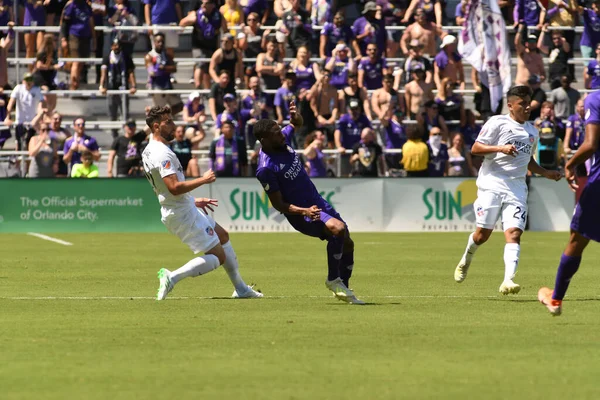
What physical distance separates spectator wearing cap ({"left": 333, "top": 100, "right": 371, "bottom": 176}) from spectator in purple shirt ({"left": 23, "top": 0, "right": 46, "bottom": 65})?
822cm

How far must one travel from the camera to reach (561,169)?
1086 inches

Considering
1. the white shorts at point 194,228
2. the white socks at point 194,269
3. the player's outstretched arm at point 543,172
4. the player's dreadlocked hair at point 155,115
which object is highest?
the player's dreadlocked hair at point 155,115

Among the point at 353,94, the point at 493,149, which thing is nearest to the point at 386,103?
the point at 353,94

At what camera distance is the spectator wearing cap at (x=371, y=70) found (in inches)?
1141

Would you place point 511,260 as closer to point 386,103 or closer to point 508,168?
point 508,168

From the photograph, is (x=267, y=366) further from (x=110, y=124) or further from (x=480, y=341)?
(x=110, y=124)

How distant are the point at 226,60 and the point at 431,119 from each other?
4.78 m

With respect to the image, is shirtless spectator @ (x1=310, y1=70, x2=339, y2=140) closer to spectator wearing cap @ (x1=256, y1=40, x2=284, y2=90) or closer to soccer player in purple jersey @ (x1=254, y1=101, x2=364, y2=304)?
spectator wearing cap @ (x1=256, y1=40, x2=284, y2=90)

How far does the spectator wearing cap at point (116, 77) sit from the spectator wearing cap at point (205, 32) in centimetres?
153

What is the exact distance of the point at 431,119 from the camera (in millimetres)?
28031

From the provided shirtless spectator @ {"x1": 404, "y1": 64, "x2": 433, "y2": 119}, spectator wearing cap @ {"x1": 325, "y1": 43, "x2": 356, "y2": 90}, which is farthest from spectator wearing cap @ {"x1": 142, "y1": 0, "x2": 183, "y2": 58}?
shirtless spectator @ {"x1": 404, "y1": 64, "x2": 433, "y2": 119}

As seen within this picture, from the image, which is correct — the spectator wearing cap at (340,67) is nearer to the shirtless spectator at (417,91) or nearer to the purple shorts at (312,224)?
the shirtless spectator at (417,91)

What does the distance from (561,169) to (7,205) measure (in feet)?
38.4

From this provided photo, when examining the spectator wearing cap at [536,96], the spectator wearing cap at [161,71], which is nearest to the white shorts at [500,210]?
the spectator wearing cap at [536,96]
